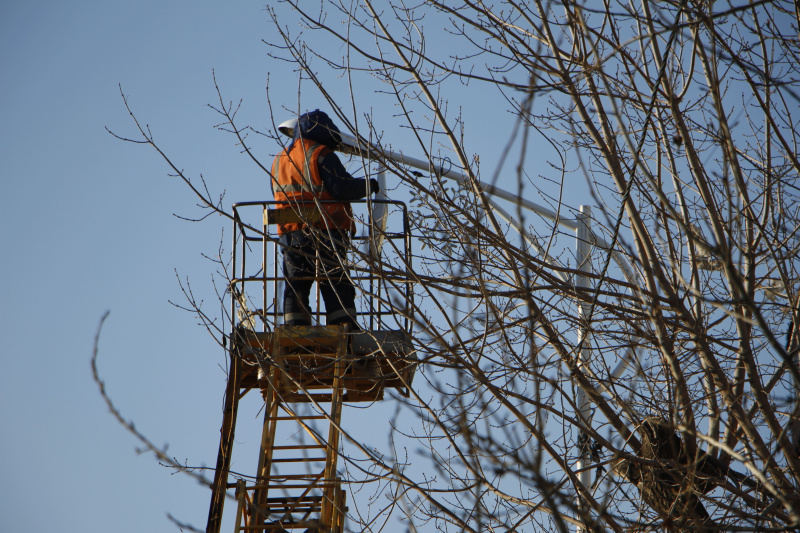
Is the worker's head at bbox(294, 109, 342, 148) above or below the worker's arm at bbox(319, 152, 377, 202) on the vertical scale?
above

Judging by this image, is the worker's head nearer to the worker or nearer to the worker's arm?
the worker

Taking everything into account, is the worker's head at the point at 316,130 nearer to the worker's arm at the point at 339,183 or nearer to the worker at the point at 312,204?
the worker at the point at 312,204

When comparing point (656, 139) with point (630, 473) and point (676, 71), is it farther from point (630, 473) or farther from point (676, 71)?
point (630, 473)

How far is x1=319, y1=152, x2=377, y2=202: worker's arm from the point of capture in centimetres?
663

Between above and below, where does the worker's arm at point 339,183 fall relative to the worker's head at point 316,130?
below

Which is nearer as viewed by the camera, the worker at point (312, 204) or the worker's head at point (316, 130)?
the worker at point (312, 204)

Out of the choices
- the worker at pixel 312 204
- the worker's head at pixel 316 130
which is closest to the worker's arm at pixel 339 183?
the worker at pixel 312 204

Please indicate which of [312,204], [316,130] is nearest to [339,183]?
[312,204]

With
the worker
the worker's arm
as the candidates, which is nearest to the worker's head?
the worker

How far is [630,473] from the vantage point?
5.20m

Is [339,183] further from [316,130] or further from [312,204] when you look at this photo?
[316,130]

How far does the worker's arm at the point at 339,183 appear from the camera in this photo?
663 cm

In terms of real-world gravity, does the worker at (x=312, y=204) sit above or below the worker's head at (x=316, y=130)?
below

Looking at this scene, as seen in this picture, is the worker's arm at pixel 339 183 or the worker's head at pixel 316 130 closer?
the worker's arm at pixel 339 183
